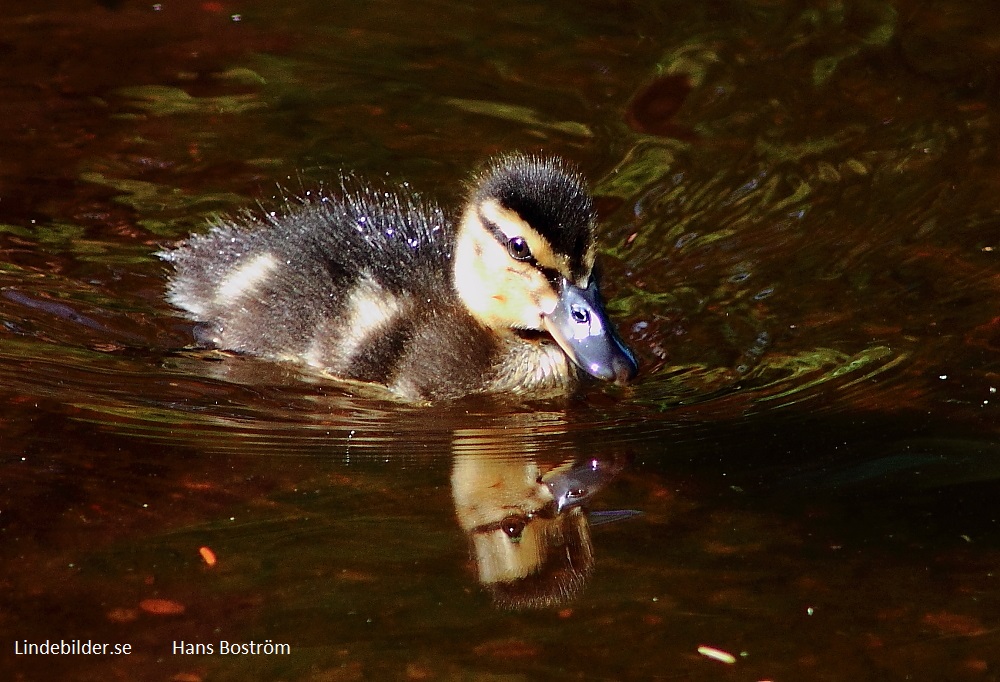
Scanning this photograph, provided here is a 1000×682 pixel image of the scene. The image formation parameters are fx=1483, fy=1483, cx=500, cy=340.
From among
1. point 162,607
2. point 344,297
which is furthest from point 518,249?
point 162,607

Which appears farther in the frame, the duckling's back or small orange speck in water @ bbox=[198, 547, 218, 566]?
the duckling's back

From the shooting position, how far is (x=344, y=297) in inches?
139

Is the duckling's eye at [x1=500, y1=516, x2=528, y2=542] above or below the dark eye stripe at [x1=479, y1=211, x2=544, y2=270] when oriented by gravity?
below

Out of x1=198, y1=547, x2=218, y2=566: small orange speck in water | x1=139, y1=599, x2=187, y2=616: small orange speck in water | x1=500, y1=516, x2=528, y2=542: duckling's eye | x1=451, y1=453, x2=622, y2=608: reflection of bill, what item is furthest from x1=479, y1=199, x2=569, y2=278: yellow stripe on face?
x1=139, y1=599, x2=187, y2=616: small orange speck in water

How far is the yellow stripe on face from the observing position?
335 cm

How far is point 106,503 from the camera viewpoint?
2.69 meters

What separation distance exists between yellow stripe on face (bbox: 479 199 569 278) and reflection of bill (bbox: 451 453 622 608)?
22.9 inches

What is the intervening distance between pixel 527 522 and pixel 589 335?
2.46 ft

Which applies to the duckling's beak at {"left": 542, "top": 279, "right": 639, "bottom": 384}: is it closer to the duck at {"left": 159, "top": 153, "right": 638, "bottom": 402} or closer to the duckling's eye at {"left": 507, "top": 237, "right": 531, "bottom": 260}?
the duck at {"left": 159, "top": 153, "right": 638, "bottom": 402}

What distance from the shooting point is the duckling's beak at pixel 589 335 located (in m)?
3.26

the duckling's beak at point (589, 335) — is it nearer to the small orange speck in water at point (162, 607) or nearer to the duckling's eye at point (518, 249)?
the duckling's eye at point (518, 249)

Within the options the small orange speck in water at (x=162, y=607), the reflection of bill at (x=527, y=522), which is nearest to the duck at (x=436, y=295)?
the reflection of bill at (x=527, y=522)

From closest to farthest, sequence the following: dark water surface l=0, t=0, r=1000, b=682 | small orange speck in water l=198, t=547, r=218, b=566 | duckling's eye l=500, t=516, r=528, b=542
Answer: dark water surface l=0, t=0, r=1000, b=682
small orange speck in water l=198, t=547, r=218, b=566
duckling's eye l=500, t=516, r=528, b=542

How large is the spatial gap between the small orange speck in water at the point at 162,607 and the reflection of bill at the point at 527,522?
50cm
